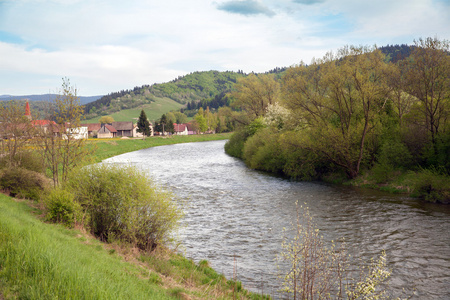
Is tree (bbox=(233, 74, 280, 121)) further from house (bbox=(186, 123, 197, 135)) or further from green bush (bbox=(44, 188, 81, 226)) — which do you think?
house (bbox=(186, 123, 197, 135))

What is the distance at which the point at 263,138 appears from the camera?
41.4 metres

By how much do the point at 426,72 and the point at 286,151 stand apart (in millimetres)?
14337

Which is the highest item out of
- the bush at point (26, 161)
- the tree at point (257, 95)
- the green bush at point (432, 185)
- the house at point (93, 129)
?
the tree at point (257, 95)

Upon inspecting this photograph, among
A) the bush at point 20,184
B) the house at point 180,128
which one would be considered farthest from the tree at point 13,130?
the house at point 180,128

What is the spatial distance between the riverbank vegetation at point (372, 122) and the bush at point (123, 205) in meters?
18.2

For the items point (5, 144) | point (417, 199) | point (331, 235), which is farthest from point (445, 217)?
point (5, 144)

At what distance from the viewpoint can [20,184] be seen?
57.9 feet

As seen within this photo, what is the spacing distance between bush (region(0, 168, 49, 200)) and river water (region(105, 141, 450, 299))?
4186 mm

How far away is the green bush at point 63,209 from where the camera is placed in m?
12.9

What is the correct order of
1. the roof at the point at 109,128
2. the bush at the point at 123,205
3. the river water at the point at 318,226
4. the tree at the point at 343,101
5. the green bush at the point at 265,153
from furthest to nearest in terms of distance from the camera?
the roof at the point at 109,128 → the green bush at the point at 265,153 → the tree at the point at 343,101 → the bush at the point at 123,205 → the river water at the point at 318,226

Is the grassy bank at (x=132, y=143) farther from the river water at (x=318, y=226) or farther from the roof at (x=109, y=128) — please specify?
the roof at (x=109, y=128)

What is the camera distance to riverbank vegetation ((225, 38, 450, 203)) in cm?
2431

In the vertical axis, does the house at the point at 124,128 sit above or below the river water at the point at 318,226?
above

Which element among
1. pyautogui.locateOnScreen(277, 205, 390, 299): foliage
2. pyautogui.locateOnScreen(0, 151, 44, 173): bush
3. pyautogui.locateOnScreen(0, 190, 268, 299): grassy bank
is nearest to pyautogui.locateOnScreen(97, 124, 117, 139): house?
pyautogui.locateOnScreen(0, 151, 44, 173): bush
